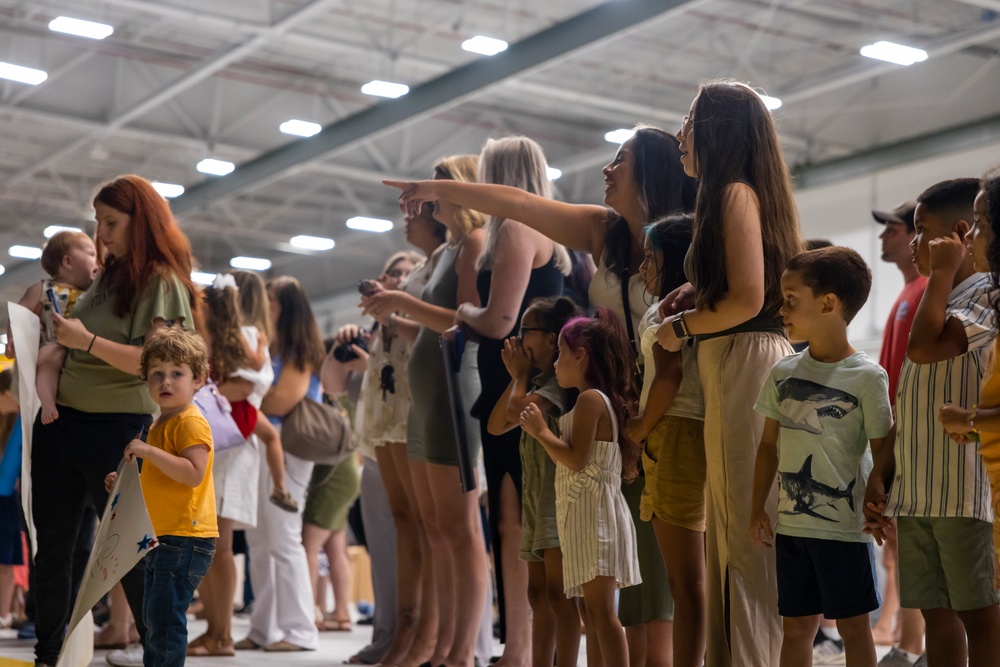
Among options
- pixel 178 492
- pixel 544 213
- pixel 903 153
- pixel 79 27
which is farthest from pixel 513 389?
pixel 903 153

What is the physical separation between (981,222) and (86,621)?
2342mm

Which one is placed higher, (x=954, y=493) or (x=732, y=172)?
(x=732, y=172)

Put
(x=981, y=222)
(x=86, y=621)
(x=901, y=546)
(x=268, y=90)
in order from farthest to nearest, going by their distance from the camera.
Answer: (x=268, y=90), (x=86, y=621), (x=901, y=546), (x=981, y=222)

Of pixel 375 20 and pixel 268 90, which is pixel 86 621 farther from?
pixel 268 90

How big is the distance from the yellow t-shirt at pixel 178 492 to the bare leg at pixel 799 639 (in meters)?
1.35

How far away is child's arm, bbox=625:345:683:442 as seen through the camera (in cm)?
246

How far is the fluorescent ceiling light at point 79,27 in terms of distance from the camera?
8281 mm

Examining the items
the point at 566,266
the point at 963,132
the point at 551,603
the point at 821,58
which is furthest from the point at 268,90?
the point at 551,603

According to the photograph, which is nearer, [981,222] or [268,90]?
[981,222]

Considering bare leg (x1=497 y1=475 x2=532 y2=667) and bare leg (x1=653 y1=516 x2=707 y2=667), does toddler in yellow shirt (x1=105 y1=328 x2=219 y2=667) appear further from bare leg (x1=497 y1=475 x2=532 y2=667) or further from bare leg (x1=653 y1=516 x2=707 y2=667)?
bare leg (x1=653 y1=516 x2=707 y2=667)

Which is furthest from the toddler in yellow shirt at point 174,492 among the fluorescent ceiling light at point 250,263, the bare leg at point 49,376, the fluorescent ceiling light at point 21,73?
the fluorescent ceiling light at point 250,263

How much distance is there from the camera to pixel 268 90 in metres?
11.7

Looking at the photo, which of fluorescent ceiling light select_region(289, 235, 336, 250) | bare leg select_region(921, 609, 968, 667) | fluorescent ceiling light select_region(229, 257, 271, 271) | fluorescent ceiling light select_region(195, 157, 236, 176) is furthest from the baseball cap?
fluorescent ceiling light select_region(229, 257, 271, 271)

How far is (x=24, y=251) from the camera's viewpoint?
1673 cm
